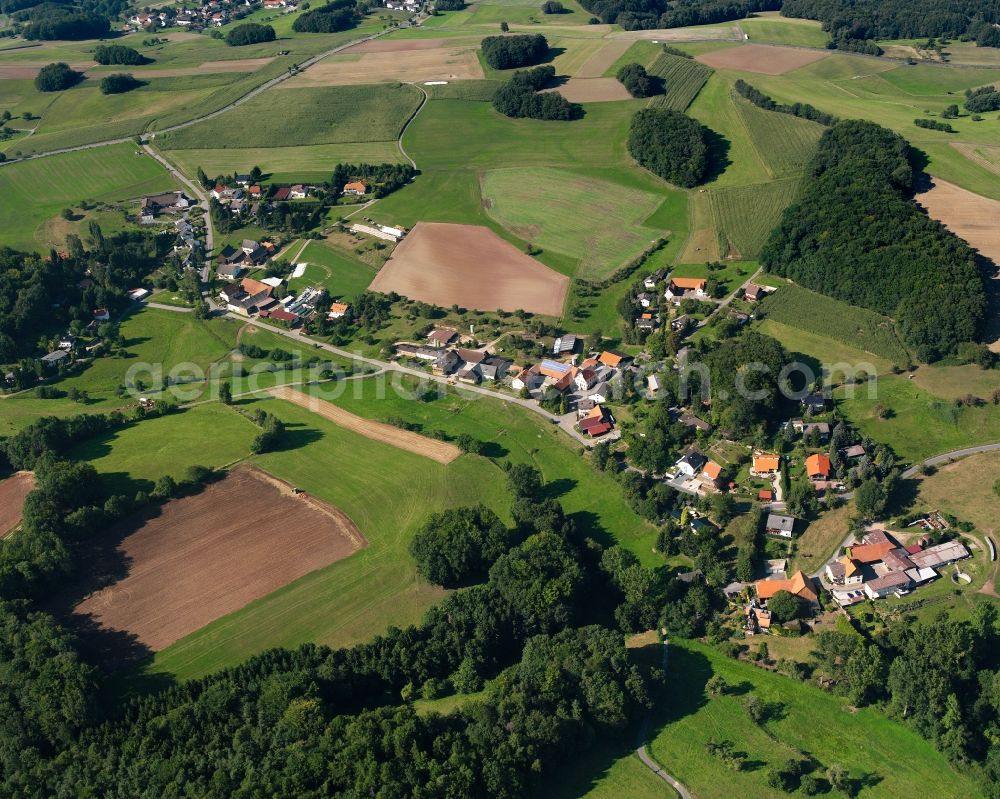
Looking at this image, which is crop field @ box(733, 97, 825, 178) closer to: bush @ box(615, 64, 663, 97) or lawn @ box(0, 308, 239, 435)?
bush @ box(615, 64, 663, 97)

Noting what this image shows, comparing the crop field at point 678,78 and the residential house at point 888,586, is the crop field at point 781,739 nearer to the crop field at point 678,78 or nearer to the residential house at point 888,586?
the residential house at point 888,586

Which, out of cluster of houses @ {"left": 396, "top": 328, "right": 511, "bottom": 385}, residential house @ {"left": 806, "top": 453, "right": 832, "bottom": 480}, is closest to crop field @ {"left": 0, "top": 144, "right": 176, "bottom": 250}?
cluster of houses @ {"left": 396, "top": 328, "right": 511, "bottom": 385}

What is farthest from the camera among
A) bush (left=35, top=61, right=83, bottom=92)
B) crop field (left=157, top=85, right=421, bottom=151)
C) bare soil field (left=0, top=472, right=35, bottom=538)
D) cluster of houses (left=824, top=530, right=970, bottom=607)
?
bush (left=35, top=61, right=83, bottom=92)

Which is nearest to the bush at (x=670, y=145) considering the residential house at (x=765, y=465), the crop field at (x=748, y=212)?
the crop field at (x=748, y=212)

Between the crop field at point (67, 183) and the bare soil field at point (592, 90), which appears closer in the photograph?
the crop field at point (67, 183)

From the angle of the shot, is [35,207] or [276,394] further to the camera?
[35,207]

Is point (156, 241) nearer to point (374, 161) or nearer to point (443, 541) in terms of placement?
point (374, 161)

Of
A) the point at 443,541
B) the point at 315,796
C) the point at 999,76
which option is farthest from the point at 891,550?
the point at 999,76
